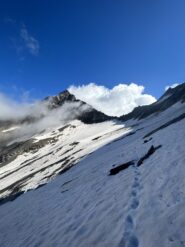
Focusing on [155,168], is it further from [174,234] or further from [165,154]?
[174,234]

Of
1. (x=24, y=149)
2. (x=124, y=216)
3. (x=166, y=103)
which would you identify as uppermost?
(x=24, y=149)

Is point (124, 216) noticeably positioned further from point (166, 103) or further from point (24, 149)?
point (24, 149)

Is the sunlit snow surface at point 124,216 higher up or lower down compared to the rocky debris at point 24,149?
lower down

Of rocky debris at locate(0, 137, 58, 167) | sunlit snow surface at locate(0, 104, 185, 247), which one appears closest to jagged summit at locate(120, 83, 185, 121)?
rocky debris at locate(0, 137, 58, 167)

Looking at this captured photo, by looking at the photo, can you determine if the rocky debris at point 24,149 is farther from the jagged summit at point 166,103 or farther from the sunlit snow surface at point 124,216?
the sunlit snow surface at point 124,216

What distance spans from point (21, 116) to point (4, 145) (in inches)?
1973

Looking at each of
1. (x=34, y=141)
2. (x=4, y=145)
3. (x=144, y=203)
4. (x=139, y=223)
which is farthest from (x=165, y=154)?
(x=4, y=145)

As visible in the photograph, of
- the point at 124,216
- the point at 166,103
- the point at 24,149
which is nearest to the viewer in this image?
the point at 124,216

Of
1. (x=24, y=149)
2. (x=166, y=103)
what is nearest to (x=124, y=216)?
(x=166, y=103)

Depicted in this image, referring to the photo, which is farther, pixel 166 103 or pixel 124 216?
pixel 166 103

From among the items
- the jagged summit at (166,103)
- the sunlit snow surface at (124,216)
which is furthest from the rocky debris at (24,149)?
the sunlit snow surface at (124,216)

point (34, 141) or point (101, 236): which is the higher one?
point (34, 141)

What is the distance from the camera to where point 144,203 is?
11484 millimetres

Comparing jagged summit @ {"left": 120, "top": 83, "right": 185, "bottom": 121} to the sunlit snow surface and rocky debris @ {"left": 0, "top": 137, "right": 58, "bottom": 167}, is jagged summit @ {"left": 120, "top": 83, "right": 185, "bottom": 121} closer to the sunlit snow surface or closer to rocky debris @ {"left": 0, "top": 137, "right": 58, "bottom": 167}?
rocky debris @ {"left": 0, "top": 137, "right": 58, "bottom": 167}
